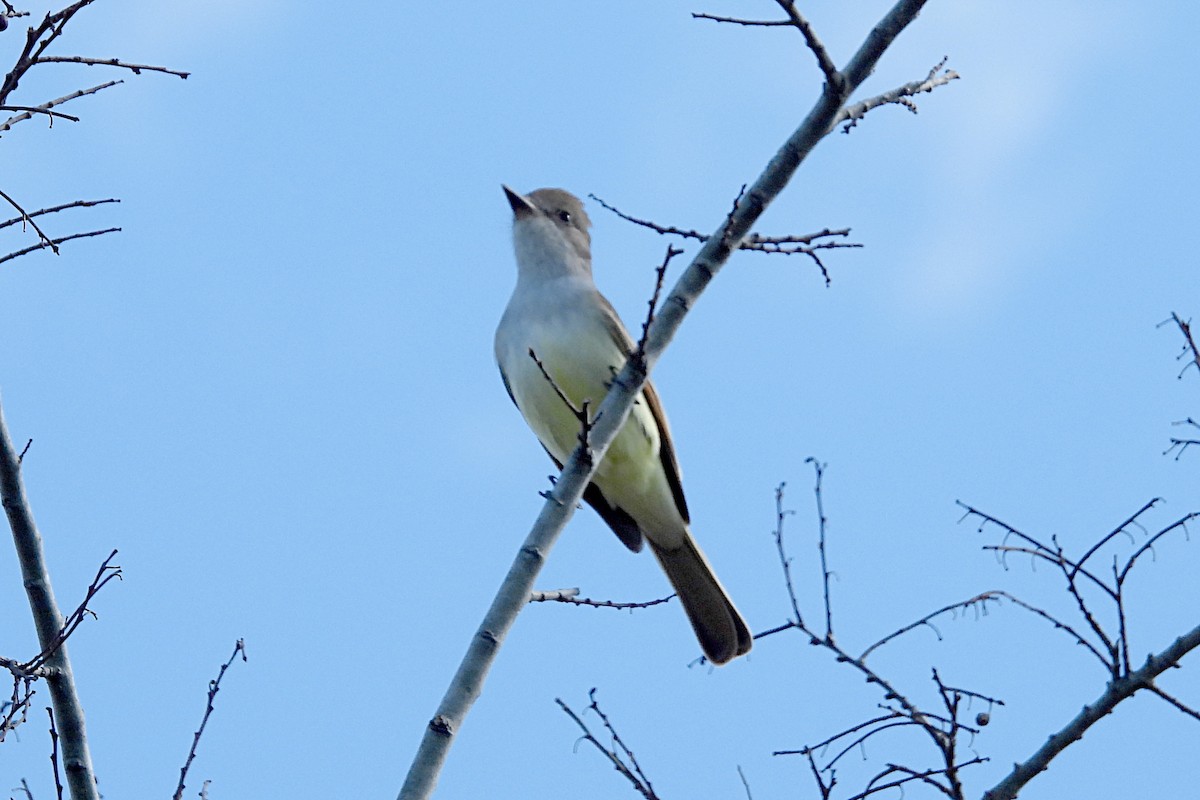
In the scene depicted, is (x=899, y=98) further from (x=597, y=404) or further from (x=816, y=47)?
(x=597, y=404)

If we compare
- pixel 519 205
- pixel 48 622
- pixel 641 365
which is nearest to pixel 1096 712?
pixel 641 365

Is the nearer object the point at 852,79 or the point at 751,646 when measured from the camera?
the point at 852,79

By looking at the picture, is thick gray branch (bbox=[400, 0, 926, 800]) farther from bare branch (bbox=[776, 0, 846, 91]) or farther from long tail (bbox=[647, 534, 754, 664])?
long tail (bbox=[647, 534, 754, 664])

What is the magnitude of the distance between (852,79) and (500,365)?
4.02 m

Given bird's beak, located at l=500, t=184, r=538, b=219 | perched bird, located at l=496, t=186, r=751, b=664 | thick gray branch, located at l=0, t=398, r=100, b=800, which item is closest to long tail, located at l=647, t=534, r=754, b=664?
perched bird, located at l=496, t=186, r=751, b=664

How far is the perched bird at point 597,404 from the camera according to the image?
787 cm

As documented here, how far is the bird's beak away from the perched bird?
0.07 meters

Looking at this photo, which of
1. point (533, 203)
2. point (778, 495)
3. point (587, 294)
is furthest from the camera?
point (533, 203)

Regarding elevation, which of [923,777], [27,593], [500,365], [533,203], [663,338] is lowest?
[923,777]

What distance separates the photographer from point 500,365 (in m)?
8.58

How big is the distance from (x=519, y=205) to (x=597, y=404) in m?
2.06

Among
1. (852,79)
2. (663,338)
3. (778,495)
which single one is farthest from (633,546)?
(852,79)

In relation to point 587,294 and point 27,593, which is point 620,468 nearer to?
point 587,294

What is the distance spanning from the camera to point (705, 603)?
27.6 ft
